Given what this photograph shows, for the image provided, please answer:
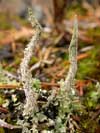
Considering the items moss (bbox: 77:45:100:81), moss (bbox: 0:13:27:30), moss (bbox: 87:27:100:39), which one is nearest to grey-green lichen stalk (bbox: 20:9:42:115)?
moss (bbox: 77:45:100:81)

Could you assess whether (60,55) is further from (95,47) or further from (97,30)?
(97,30)

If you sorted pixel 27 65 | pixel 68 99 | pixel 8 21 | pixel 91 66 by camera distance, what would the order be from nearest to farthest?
pixel 27 65 → pixel 68 99 → pixel 91 66 → pixel 8 21

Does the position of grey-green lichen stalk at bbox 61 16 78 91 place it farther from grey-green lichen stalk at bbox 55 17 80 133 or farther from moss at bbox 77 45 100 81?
moss at bbox 77 45 100 81

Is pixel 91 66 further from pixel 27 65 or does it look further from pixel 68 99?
pixel 27 65

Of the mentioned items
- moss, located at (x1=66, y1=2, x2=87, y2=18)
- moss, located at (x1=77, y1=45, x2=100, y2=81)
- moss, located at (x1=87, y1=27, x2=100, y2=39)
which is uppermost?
moss, located at (x1=66, y1=2, x2=87, y2=18)

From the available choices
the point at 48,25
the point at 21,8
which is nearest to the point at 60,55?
the point at 48,25

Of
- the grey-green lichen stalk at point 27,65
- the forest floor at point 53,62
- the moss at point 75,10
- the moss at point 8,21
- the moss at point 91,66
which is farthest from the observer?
the moss at point 75,10

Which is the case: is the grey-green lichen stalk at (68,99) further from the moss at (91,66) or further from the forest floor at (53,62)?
the moss at (91,66)

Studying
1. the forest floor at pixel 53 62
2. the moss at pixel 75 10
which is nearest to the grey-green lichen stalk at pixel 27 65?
the forest floor at pixel 53 62

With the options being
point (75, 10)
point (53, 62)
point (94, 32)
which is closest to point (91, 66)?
point (53, 62)

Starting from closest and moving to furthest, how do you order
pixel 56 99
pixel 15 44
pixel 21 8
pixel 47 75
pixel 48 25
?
pixel 56 99
pixel 47 75
pixel 15 44
pixel 48 25
pixel 21 8

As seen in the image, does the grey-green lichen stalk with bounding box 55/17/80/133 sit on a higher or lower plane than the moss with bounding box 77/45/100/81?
lower
